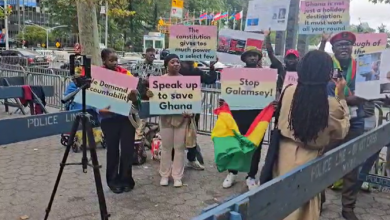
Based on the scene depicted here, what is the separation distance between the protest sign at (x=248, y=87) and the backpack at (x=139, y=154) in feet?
6.12

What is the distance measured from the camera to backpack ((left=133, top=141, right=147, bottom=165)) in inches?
229

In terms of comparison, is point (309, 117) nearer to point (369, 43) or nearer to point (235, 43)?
point (369, 43)

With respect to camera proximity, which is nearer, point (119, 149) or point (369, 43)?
point (369, 43)

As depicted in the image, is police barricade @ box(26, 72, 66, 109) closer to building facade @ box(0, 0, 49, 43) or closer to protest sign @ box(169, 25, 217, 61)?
protest sign @ box(169, 25, 217, 61)

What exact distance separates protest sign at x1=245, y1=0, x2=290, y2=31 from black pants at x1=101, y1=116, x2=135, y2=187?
80.2 inches

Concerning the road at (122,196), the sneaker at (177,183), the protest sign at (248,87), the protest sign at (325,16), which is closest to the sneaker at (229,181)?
the road at (122,196)

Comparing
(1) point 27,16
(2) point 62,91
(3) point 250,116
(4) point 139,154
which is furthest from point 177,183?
(1) point 27,16

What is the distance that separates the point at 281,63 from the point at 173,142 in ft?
5.58

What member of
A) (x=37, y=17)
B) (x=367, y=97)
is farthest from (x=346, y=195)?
→ (x=37, y=17)

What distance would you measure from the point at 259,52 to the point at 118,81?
5.67 feet

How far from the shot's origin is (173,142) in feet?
16.6

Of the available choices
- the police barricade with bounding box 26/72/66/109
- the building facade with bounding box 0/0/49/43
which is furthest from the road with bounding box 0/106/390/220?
the building facade with bounding box 0/0/49/43

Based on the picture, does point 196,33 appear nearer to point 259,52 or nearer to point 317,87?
point 259,52

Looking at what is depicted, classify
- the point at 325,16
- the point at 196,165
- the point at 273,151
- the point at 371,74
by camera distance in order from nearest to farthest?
the point at 273,151 < the point at 371,74 < the point at 325,16 < the point at 196,165
